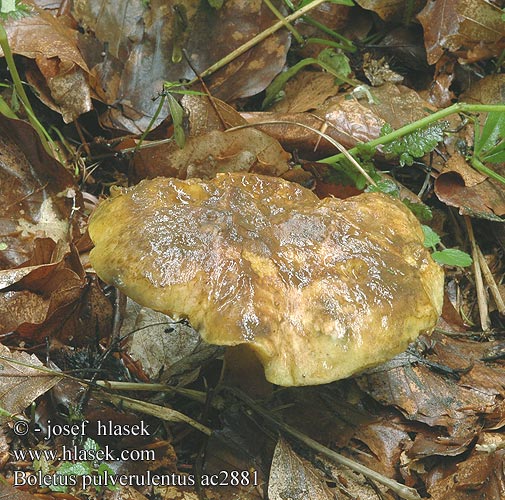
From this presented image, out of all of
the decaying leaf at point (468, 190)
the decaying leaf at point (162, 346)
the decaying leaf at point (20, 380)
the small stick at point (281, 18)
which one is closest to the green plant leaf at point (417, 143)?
the decaying leaf at point (468, 190)

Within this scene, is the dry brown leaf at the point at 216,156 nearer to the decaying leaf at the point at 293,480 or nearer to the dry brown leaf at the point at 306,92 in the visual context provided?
the dry brown leaf at the point at 306,92

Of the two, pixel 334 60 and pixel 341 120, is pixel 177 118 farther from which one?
pixel 334 60

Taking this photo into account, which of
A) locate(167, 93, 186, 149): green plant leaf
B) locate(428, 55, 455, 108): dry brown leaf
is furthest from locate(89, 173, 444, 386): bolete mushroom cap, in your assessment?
locate(428, 55, 455, 108): dry brown leaf

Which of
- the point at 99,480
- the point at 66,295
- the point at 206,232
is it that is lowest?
the point at 99,480

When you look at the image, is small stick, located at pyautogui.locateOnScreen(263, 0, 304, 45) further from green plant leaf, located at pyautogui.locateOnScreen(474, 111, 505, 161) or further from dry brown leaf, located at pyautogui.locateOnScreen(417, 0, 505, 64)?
green plant leaf, located at pyautogui.locateOnScreen(474, 111, 505, 161)

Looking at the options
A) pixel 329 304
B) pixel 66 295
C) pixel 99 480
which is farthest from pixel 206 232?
pixel 99 480

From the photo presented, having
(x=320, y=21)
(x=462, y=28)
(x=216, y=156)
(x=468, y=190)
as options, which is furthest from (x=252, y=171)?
(x=462, y=28)

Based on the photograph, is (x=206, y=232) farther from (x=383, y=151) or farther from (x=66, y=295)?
(x=383, y=151)
